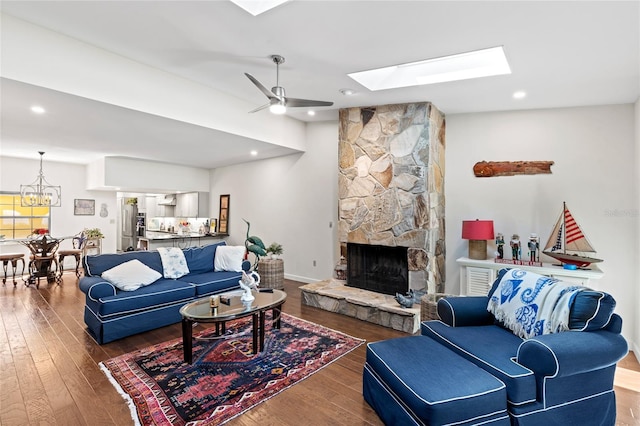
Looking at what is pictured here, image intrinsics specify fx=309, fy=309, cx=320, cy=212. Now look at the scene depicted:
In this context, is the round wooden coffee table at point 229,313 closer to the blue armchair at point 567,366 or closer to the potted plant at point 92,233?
the blue armchair at point 567,366

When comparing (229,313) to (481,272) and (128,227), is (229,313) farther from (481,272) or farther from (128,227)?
(128,227)

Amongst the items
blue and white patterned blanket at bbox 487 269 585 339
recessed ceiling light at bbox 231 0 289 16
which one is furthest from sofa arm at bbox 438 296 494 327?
recessed ceiling light at bbox 231 0 289 16

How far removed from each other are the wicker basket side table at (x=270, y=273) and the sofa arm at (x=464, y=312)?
3677 millimetres

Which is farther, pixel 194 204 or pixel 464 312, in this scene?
pixel 194 204

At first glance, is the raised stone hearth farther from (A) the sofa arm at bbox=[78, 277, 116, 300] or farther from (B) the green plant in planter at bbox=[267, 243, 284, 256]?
(A) the sofa arm at bbox=[78, 277, 116, 300]

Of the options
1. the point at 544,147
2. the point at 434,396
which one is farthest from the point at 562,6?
the point at 434,396

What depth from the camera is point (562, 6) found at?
220 centimetres

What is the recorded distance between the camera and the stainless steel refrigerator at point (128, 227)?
9.91 meters

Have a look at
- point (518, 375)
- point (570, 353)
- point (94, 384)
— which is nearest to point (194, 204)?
point (94, 384)

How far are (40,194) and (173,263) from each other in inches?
215

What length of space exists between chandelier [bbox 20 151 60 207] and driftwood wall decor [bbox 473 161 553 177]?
9313 mm

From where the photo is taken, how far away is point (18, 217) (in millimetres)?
7316

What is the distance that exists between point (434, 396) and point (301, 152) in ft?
16.9

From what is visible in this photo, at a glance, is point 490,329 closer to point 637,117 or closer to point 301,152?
point 637,117
